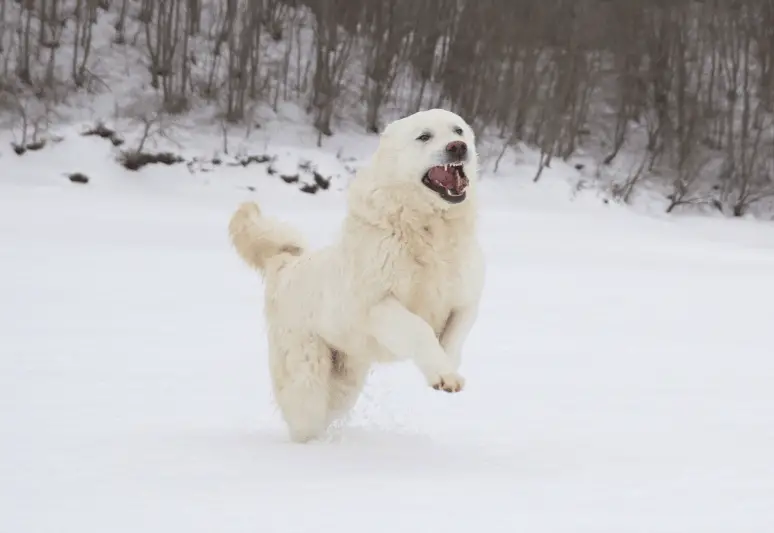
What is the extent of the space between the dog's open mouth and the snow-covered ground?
1.10 metres

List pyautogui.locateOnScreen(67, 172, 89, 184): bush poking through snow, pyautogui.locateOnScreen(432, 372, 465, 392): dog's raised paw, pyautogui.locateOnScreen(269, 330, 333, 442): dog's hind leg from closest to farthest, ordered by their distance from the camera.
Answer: pyautogui.locateOnScreen(432, 372, 465, 392): dog's raised paw
pyautogui.locateOnScreen(269, 330, 333, 442): dog's hind leg
pyautogui.locateOnScreen(67, 172, 89, 184): bush poking through snow

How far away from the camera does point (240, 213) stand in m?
4.49

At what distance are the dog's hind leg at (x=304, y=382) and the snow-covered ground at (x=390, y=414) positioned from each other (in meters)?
0.14

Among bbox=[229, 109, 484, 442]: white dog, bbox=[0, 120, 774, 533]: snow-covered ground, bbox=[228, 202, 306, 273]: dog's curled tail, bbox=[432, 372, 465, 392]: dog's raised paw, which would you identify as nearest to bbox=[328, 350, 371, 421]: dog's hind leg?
bbox=[229, 109, 484, 442]: white dog

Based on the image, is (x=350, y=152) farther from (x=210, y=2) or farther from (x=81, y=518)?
(x=81, y=518)

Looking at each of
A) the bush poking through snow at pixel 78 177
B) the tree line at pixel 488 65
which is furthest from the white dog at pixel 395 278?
the tree line at pixel 488 65

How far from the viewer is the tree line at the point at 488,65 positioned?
25.0 m

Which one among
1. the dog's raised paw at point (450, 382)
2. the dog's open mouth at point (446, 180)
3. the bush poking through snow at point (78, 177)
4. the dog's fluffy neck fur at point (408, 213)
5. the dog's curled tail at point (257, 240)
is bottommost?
the bush poking through snow at point (78, 177)

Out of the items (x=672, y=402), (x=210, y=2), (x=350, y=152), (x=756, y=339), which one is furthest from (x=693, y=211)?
(x=672, y=402)

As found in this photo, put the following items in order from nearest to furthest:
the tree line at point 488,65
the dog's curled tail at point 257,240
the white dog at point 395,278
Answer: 1. the white dog at point 395,278
2. the dog's curled tail at point 257,240
3. the tree line at point 488,65

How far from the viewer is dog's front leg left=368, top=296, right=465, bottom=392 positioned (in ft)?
10.9

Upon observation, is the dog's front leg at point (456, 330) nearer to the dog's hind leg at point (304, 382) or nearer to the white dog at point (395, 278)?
the white dog at point (395, 278)

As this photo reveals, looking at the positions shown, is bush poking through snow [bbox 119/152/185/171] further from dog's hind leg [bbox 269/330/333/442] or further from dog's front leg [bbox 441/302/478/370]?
dog's front leg [bbox 441/302/478/370]

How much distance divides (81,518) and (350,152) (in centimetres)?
2196
